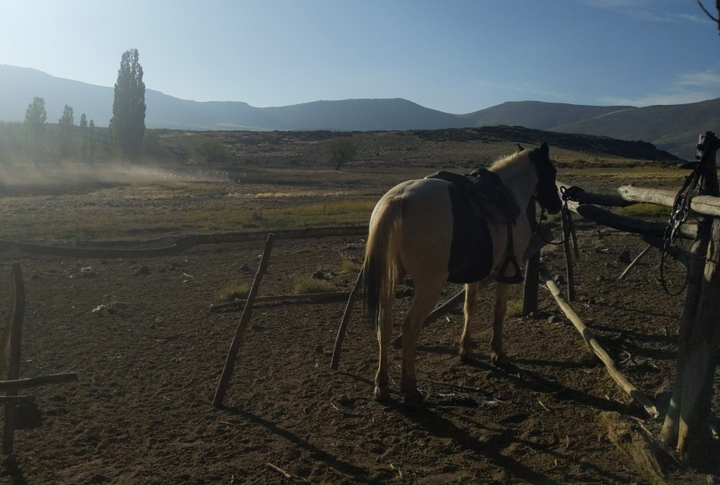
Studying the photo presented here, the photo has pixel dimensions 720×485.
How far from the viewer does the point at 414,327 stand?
524 centimetres

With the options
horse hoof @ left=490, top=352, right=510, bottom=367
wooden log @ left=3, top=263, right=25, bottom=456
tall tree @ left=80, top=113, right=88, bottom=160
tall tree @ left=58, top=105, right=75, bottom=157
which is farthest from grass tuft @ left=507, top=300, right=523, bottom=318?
tall tree @ left=58, top=105, right=75, bottom=157

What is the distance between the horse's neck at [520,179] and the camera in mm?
6227

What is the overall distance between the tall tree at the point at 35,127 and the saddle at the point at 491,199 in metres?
69.6

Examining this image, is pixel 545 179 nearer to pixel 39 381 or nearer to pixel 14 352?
pixel 39 381

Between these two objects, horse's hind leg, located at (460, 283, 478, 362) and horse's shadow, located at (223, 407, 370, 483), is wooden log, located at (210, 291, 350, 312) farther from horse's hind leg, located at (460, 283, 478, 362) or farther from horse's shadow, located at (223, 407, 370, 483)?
horse's shadow, located at (223, 407, 370, 483)

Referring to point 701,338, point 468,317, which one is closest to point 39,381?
point 468,317

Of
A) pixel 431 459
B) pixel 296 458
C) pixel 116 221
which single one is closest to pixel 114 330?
pixel 296 458

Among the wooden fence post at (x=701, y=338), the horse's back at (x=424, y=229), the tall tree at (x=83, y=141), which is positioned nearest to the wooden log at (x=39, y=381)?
the horse's back at (x=424, y=229)

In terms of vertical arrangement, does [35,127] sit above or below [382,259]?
above

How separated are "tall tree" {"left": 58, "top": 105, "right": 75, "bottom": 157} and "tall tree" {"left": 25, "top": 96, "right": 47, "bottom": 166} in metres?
4.61

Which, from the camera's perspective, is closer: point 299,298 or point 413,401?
point 413,401

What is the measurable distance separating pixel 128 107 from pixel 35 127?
10679mm

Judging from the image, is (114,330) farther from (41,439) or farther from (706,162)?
(706,162)

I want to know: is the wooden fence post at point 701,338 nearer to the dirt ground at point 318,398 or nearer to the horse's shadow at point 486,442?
the dirt ground at point 318,398
